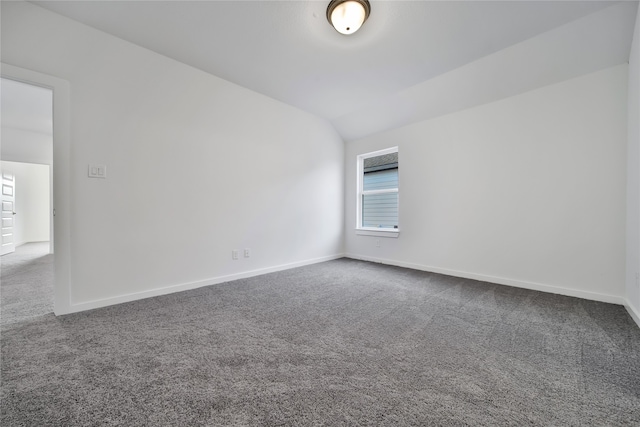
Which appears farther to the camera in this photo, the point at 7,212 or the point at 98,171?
the point at 7,212

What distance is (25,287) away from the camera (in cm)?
286

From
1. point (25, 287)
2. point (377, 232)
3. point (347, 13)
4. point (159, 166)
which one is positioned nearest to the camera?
point (347, 13)

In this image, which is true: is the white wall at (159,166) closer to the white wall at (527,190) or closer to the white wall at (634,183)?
the white wall at (527,190)

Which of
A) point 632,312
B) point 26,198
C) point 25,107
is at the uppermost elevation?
point 25,107

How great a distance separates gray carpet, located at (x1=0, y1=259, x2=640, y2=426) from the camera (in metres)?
1.08

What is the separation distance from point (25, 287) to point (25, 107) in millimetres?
2963

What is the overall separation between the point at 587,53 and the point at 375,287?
10.5 ft

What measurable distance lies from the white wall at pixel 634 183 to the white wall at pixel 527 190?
0.14 metres

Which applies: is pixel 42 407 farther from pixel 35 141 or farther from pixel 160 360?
pixel 35 141

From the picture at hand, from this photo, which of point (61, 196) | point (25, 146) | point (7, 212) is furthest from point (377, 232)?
point (7, 212)

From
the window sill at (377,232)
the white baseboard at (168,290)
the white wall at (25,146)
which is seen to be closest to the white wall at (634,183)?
the window sill at (377,232)

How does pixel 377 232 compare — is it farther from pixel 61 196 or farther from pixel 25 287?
pixel 25 287

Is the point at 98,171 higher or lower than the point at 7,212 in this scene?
higher

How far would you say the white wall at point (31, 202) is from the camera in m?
6.28
